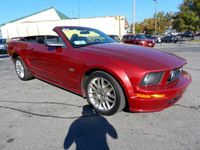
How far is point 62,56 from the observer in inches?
171

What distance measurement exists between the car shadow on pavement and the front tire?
187mm

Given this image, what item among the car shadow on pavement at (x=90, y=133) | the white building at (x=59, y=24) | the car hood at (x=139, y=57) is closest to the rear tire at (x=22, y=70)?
the car hood at (x=139, y=57)

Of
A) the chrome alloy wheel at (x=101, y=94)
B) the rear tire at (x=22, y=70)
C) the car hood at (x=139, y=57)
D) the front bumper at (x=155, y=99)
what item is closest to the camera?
the front bumper at (x=155, y=99)

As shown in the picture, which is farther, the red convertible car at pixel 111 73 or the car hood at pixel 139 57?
the car hood at pixel 139 57

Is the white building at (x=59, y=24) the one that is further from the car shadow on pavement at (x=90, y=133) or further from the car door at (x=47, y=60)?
the car shadow on pavement at (x=90, y=133)

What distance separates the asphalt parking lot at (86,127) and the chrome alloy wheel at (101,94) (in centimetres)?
18

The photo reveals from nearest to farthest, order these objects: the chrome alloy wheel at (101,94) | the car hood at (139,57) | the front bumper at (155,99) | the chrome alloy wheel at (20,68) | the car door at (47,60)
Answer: the front bumper at (155,99)
the car hood at (139,57)
the chrome alloy wheel at (101,94)
the car door at (47,60)
the chrome alloy wheel at (20,68)

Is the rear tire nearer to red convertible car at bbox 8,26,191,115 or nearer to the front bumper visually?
red convertible car at bbox 8,26,191,115

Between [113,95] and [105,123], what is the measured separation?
470mm

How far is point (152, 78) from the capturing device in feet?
11.0

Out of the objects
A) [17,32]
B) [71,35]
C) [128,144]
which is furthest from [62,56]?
[17,32]

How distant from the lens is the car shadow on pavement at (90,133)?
290cm

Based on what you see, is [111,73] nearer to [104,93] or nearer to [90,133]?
[104,93]

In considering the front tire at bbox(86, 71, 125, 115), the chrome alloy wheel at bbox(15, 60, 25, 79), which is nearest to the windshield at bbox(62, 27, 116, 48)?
the front tire at bbox(86, 71, 125, 115)
